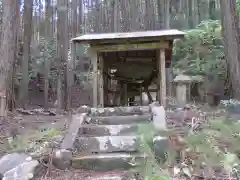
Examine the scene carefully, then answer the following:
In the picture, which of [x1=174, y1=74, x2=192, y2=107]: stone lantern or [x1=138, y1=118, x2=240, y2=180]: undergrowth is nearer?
[x1=138, y1=118, x2=240, y2=180]: undergrowth

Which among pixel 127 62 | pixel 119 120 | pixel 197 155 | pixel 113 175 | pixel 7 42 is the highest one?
pixel 7 42

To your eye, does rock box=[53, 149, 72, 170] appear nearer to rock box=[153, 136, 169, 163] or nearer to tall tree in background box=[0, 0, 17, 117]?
rock box=[153, 136, 169, 163]

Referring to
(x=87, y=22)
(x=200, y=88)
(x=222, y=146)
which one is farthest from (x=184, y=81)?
(x=87, y=22)

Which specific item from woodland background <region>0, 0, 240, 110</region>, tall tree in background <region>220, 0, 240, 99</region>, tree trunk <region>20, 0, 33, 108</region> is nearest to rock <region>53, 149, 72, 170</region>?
woodland background <region>0, 0, 240, 110</region>

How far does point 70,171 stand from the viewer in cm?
454

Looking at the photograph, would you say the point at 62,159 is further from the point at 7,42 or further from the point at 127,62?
the point at 127,62

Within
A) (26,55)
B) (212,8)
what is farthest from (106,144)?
(212,8)

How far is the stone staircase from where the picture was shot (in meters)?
4.54

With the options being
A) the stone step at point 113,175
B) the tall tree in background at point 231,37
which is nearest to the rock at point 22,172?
the stone step at point 113,175

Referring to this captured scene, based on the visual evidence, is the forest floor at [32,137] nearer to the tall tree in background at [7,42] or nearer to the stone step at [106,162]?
the stone step at [106,162]

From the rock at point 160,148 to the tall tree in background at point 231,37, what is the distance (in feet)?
15.9

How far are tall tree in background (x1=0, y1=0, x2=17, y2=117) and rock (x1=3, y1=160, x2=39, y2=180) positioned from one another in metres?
3.74

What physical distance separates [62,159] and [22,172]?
62 cm

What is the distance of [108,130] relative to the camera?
18.3 feet
